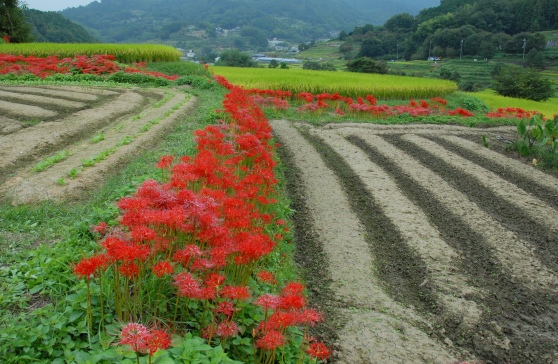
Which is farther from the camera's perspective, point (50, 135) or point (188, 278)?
point (50, 135)

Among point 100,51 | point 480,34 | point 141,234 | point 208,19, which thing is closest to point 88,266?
point 141,234

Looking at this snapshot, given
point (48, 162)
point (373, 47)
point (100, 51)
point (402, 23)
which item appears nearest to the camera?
point (48, 162)

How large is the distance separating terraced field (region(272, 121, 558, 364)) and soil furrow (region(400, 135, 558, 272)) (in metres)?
0.03

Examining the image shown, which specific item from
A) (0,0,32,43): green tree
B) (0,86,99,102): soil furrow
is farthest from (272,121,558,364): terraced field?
(0,0,32,43): green tree

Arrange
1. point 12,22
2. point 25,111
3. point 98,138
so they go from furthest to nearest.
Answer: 1. point 12,22
2. point 25,111
3. point 98,138

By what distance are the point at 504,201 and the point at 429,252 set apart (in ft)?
9.67

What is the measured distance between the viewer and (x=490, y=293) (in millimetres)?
5367

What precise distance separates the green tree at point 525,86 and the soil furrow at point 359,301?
28.0 meters

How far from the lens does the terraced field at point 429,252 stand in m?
4.45

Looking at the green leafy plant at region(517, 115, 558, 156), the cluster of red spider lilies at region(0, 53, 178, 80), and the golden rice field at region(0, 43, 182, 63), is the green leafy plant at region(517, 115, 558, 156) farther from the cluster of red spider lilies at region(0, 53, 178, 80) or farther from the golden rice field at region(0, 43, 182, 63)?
the golden rice field at region(0, 43, 182, 63)

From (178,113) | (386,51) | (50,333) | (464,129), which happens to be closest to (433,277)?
(50,333)

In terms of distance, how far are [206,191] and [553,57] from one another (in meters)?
61.9

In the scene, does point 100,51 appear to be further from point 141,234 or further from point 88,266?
point 88,266

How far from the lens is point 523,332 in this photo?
4.74 meters
